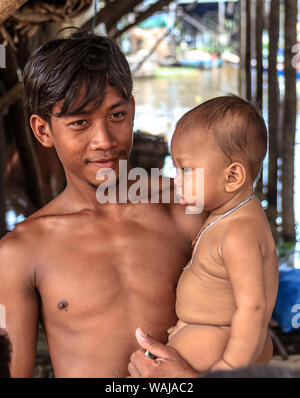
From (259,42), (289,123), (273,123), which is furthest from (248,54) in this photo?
(289,123)

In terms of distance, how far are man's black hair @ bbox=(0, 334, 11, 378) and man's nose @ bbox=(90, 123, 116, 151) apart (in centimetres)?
60

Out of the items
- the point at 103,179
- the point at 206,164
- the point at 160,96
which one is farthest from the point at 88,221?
the point at 160,96

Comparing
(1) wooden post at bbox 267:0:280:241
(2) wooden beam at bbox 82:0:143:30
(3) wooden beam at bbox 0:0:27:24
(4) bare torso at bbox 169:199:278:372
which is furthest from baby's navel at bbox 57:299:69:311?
(1) wooden post at bbox 267:0:280:241

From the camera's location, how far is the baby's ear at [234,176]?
5.03 feet

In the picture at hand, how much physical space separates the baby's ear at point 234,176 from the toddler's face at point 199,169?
1 centimetres

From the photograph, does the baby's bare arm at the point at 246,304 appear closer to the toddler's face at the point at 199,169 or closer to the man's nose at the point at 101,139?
the toddler's face at the point at 199,169

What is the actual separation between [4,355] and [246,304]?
0.72 m

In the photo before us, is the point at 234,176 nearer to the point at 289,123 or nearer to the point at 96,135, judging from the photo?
the point at 96,135

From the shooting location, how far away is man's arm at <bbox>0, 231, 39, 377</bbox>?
167cm

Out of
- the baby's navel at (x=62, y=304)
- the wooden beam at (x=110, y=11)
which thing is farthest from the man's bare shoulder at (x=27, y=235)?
the wooden beam at (x=110, y=11)

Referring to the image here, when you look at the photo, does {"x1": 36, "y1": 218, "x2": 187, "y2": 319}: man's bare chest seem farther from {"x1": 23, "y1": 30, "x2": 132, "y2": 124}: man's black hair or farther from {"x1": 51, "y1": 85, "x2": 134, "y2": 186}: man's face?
{"x1": 23, "y1": 30, "x2": 132, "y2": 124}: man's black hair

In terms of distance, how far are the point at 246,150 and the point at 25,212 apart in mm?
4857

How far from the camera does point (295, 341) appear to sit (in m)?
3.51
